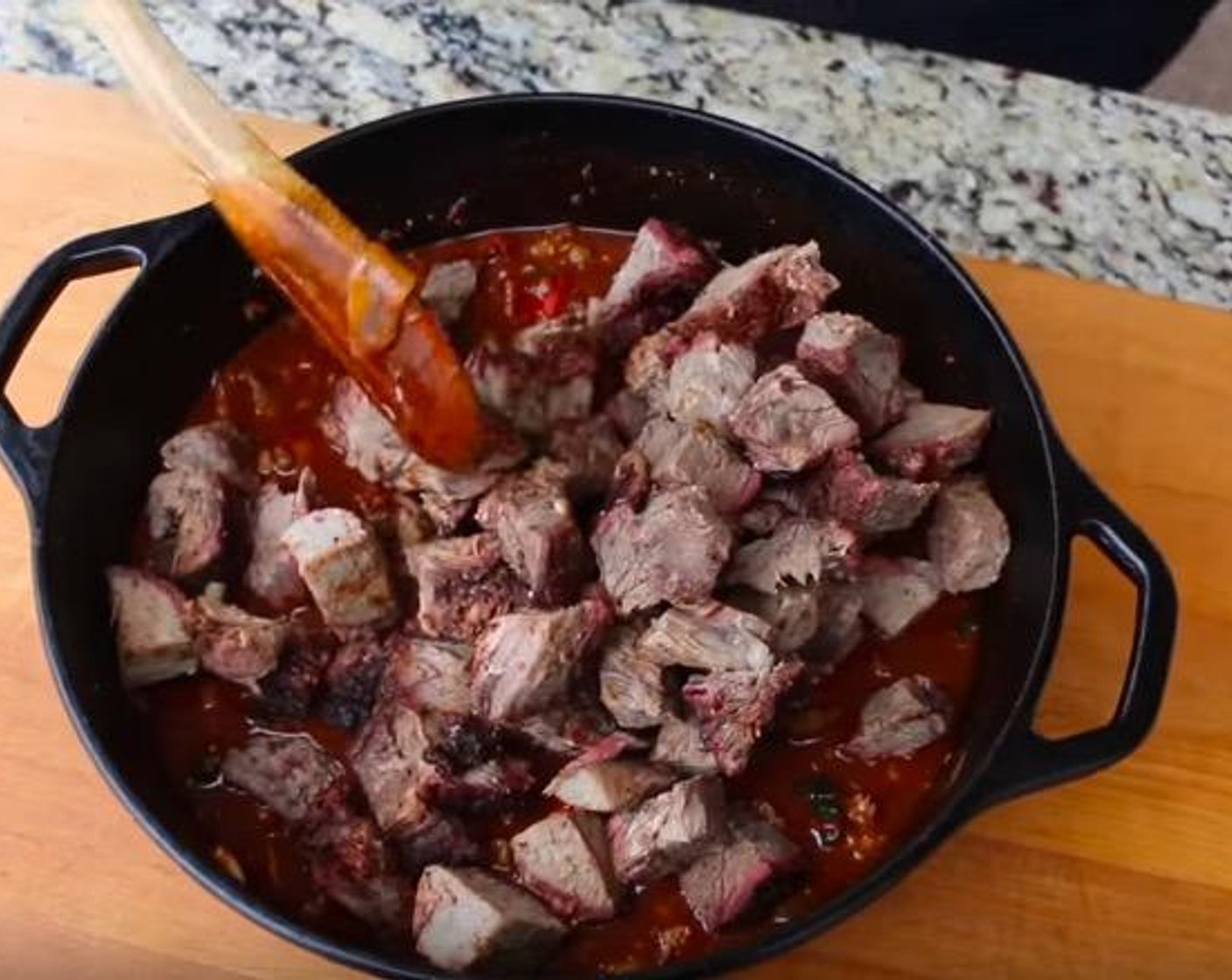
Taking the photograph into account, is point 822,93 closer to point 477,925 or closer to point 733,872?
point 733,872

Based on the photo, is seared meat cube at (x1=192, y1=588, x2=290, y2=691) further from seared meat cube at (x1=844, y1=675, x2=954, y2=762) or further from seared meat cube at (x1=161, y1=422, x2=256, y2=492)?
seared meat cube at (x1=844, y1=675, x2=954, y2=762)

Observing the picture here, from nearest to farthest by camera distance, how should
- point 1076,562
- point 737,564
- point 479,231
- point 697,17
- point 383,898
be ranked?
point 383,898 → point 737,564 → point 1076,562 → point 479,231 → point 697,17

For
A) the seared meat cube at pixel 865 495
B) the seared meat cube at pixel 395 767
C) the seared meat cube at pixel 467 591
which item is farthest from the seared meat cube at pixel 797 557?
the seared meat cube at pixel 395 767

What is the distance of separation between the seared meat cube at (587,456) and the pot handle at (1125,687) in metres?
0.48

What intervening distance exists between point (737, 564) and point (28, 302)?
0.78m

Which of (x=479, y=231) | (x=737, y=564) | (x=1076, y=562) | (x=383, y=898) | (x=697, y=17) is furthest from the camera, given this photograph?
(x=697, y=17)

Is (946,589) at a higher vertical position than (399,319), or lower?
lower

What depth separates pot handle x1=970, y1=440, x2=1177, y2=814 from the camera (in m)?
1.62

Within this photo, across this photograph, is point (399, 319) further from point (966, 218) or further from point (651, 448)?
point (966, 218)

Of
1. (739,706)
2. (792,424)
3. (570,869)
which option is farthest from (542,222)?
(570,869)

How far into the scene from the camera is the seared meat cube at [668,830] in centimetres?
172

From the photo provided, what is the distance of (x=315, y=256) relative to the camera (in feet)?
5.80

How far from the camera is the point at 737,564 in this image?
6.14ft

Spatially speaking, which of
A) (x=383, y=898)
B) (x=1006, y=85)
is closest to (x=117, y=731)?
(x=383, y=898)
